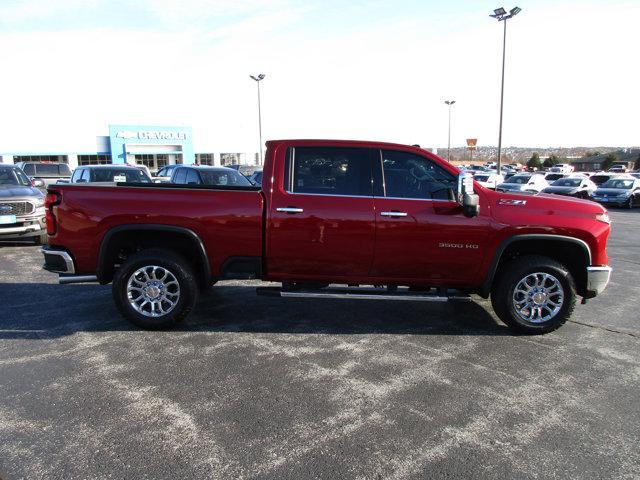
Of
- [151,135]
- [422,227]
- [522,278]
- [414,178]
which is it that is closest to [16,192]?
[414,178]

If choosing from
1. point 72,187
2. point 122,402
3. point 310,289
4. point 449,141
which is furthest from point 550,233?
point 449,141

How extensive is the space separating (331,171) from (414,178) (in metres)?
0.88

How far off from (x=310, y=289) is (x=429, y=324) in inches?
56.4

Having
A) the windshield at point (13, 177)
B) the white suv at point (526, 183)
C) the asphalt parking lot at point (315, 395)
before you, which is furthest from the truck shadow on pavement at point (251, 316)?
the white suv at point (526, 183)

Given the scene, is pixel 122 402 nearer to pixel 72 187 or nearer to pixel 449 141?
pixel 72 187

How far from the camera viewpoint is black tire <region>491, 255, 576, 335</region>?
5.02 metres

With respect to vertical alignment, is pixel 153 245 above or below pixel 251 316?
above

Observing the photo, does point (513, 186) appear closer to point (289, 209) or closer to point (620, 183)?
point (620, 183)

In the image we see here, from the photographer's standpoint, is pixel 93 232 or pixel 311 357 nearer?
pixel 311 357

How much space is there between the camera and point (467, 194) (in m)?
4.68

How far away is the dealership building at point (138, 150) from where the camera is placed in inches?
2110

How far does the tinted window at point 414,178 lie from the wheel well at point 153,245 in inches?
82.1

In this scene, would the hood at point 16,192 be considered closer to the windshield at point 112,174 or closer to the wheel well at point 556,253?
the windshield at point 112,174

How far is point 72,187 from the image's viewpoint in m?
4.98
